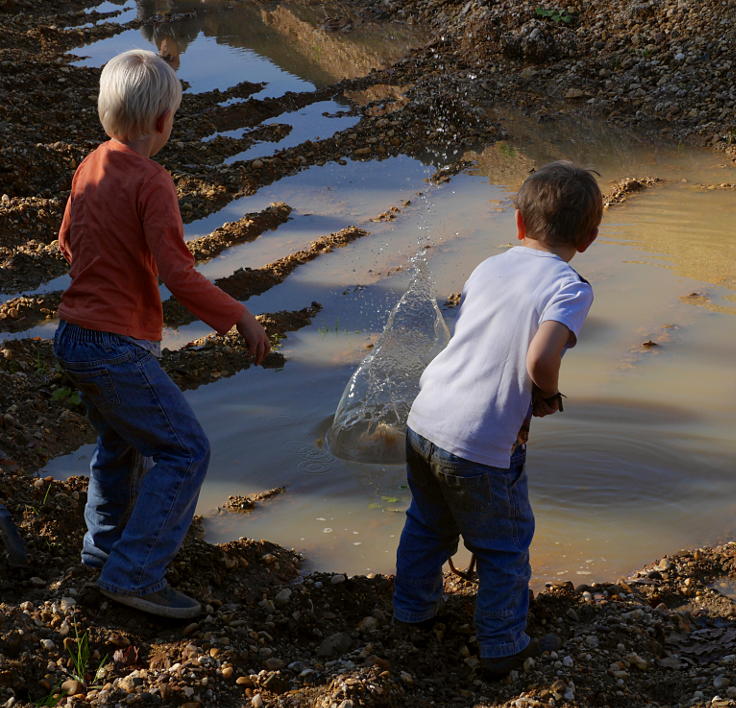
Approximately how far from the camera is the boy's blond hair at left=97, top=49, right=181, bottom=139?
2.88 meters

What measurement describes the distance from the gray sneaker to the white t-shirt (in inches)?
39.9

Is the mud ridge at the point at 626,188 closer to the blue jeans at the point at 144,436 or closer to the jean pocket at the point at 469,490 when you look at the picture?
the jean pocket at the point at 469,490

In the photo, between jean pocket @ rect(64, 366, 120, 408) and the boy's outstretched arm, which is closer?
the boy's outstretched arm

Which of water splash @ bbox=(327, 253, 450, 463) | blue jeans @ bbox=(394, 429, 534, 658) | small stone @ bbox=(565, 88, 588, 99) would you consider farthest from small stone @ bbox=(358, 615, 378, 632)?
small stone @ bbox=(565, 88, 588, 99)

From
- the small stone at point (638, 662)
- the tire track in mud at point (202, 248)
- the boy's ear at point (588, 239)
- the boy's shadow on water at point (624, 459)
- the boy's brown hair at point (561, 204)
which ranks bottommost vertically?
the boy's shadow on water at point (624, 459)

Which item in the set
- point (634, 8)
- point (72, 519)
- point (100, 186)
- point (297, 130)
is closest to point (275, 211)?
point (297, 130)

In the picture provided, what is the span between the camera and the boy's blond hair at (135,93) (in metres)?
2.88

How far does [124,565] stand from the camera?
304cm

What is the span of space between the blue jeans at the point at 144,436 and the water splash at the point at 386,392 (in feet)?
6.42

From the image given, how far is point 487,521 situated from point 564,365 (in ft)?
9.67

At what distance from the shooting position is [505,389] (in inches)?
110

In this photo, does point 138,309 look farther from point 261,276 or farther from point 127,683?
point 261,276

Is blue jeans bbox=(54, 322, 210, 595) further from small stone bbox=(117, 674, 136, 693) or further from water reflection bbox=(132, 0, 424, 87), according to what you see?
water reflection bbox=(132, 0, 424, 87)

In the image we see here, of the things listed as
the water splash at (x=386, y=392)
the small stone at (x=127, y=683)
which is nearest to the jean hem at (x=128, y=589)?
the small stone at (x=127, y=683)
